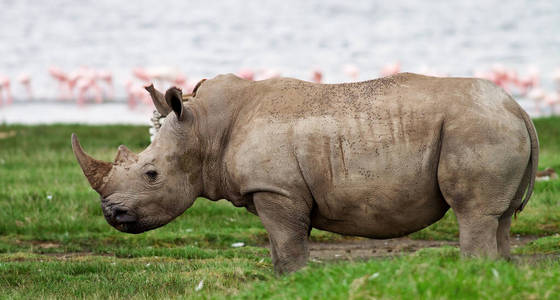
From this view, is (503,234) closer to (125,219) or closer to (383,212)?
(383,212)

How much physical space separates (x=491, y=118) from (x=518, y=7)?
38676 mm

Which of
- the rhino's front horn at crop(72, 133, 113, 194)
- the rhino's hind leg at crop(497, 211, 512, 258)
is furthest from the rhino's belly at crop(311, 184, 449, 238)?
the rhino's front horn at crop(72, 133, 113, 194)

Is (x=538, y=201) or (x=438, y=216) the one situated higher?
(x=438, y=216)

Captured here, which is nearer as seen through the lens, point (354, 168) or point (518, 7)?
point (354, 168)

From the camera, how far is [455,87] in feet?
21.6

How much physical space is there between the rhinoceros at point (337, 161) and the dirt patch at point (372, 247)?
2492mm

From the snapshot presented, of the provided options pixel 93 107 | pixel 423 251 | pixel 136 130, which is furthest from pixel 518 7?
pixel 423 251

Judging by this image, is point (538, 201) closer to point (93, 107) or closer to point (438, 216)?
point (438, 216)

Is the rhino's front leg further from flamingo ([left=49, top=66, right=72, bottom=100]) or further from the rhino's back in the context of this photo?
flamingo ([left=49, top=66, right=72, bottom=100])

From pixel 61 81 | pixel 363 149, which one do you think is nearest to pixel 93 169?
pixel 363 149

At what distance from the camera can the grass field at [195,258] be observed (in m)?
5.41

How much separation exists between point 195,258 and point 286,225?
8.83ft

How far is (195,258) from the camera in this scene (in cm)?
928

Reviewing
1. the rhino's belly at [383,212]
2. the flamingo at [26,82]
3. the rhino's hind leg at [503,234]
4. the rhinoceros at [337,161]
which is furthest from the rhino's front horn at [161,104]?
the flamingo at [26,82]
